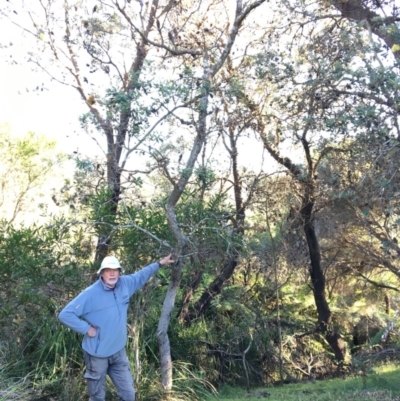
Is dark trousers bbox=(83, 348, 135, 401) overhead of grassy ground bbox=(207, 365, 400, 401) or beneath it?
overhead

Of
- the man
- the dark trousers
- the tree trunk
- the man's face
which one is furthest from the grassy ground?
the man's face

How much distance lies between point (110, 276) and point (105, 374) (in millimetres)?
1079

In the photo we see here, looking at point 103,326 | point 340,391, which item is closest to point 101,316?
point 103,326

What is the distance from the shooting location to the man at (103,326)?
5.96 meters

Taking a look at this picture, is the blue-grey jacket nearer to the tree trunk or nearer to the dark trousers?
the dark trousers

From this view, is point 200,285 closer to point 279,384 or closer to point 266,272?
point 266,272

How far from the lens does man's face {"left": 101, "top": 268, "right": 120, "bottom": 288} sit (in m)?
6.11

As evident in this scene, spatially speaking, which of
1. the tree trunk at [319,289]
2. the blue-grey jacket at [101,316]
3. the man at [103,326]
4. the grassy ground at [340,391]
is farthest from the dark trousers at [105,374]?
the tree trunk at [319,289]

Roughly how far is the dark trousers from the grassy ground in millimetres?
2052

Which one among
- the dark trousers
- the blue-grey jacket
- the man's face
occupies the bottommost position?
the dark trousers

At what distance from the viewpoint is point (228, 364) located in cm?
1093

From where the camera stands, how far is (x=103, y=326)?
6.04 metres

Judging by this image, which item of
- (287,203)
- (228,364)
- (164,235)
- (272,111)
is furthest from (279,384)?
(272,111)

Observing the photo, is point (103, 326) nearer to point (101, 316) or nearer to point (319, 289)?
point (101, 316)
